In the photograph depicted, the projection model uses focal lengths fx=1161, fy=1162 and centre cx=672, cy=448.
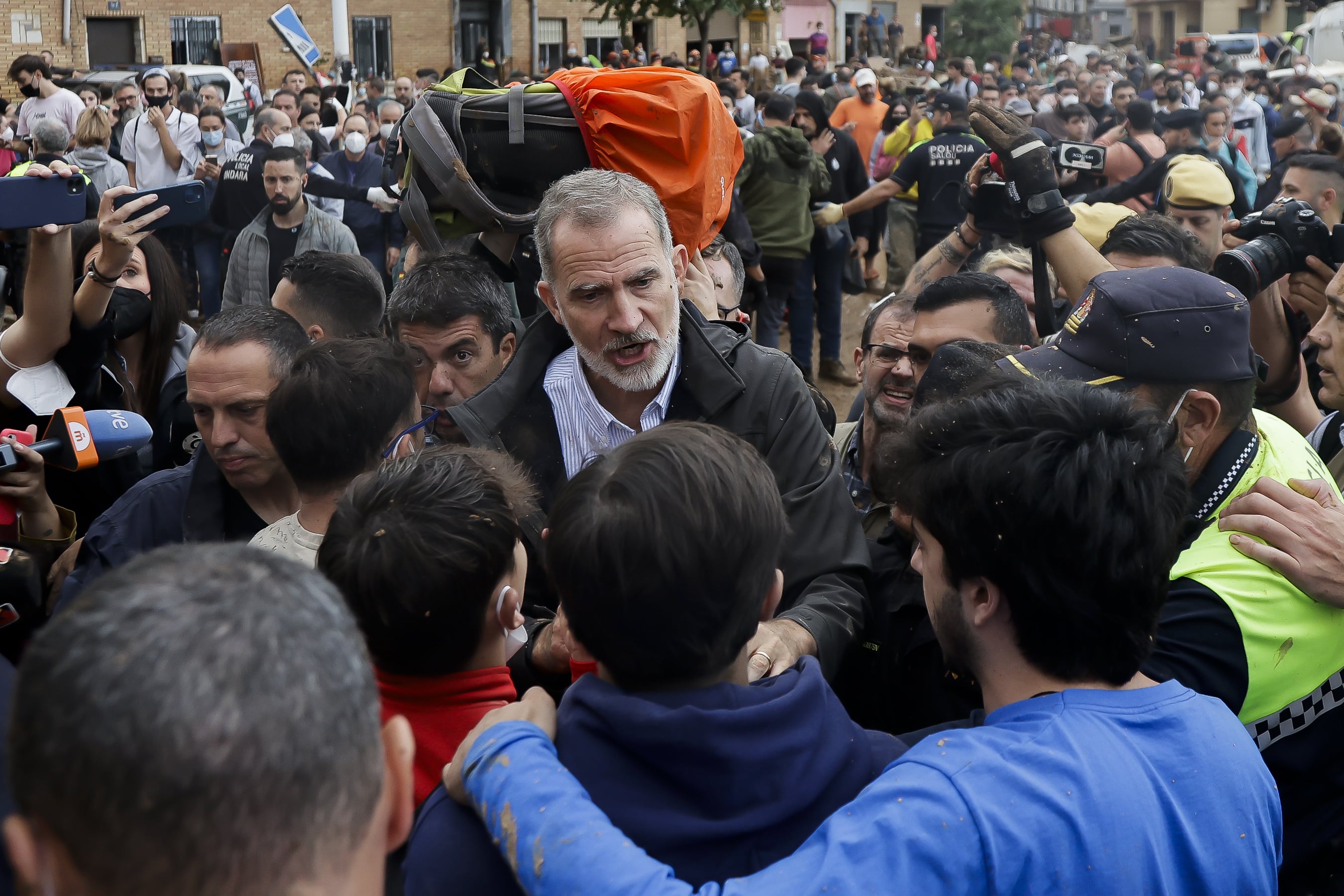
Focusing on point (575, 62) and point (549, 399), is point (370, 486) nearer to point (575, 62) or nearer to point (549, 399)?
point (549, 399)

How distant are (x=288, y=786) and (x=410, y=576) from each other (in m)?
0.74

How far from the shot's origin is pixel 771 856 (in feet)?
4.45

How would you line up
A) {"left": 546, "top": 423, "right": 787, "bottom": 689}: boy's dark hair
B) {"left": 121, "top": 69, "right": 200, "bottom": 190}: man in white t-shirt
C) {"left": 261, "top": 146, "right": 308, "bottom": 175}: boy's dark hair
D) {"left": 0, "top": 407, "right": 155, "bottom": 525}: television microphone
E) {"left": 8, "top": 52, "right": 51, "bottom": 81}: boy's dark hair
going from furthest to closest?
{"left": 8, "top": 52, "right": 51, "bottom": 81}: boy's dark hair → {"left": 121, "top": 69, "right": 200, "bottom": 190}: man in white t-shirt → {"left": 261, "top": 146, "right": 308, "bottom": 175}: boy's dark hair → {"left": 0, "top": 407, "right": 155, "bottom": 525}: television microphone → {"left": 546, "top": 423, "right": 787, "bottom": 689}: boy's dark hair

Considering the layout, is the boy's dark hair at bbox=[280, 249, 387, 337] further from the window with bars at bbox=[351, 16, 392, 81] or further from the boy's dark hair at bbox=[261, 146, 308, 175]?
the window with bars at bbox=[351, 16, 392, 81]

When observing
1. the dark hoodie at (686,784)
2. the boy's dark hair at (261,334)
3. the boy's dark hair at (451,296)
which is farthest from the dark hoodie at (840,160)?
the dark hoodie at (686,784)

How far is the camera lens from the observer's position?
316cm

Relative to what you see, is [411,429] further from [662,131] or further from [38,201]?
[38,201]

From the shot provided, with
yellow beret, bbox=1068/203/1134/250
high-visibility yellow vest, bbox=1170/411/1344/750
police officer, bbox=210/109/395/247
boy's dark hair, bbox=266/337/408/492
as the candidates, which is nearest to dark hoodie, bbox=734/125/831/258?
police officer, bbox=210/109/395/247

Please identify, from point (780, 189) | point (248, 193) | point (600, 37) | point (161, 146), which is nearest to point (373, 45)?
point (600, 37)

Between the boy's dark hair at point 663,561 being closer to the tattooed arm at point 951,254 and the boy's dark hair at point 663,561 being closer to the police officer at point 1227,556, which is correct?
the police officer at point 1227,556

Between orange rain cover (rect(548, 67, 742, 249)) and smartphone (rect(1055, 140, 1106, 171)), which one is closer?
orange rain cover (rect(548, 67, 742, 249))

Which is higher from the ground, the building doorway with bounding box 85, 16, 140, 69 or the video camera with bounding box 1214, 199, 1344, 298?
Answer: the building doorway with bounding box 85, 16, 140, 69

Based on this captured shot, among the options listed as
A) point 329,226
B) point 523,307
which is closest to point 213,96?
point 329,226

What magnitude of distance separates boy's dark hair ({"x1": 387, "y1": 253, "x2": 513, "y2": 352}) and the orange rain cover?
733 millimetres
